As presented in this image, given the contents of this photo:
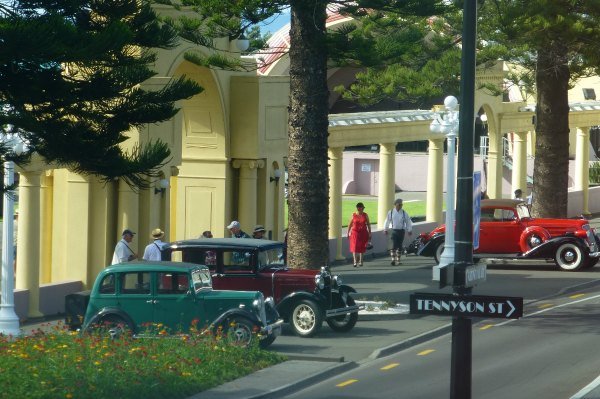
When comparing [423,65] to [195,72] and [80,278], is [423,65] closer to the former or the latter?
[195,72]

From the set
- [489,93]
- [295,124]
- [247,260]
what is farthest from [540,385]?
[489,93]

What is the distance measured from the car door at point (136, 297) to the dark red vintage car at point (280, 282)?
5.84 feet

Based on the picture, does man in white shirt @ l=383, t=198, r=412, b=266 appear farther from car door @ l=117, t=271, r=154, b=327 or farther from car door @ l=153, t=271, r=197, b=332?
car door @ l=117, t=271, r=154, b=327

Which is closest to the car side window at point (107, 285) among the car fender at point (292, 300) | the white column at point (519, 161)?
the car fender at point (292, 300)

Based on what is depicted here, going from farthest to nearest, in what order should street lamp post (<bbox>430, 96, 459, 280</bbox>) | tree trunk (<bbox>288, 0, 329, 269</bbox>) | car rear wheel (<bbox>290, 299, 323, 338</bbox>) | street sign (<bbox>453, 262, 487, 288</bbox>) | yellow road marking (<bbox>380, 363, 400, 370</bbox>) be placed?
street lamp post (<bbox>430, 96, 459, 280</bbox>)
tree trunk (<bbox>288, 0, 329, 269</bbox>)
car rear wheel (<bbox>290, 299, 323, 338</bbox>)
yellow road marking (<bbox>380, 363, 400, 370</bbox>)
street sign (<bbox>453, 262, 487, 288</bbox>)

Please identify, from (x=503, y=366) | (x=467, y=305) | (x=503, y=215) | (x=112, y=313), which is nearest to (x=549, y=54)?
(x=503, y=215)

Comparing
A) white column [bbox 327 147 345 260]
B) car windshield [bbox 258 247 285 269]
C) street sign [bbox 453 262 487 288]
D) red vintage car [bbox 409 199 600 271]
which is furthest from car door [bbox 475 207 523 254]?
street sign [bbox 453 262 487 288]

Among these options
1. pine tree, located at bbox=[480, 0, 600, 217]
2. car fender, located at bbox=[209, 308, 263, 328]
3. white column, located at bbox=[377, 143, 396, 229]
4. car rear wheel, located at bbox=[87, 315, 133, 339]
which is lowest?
car rear wheel, located at bbox=[87, 315, 133, 339]

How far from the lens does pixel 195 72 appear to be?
26.4 m

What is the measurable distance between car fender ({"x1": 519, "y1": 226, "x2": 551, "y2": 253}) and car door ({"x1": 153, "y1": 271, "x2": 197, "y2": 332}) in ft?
43.8

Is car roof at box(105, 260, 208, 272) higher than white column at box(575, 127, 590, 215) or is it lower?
lower

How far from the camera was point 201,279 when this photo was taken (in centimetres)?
1791

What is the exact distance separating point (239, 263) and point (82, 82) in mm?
6686

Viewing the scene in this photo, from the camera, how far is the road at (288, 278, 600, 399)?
1495 centimetres
